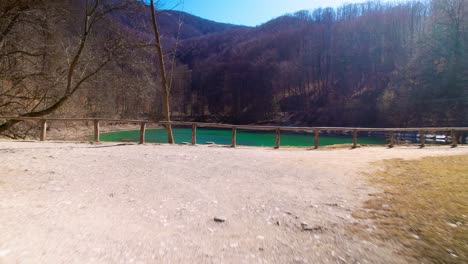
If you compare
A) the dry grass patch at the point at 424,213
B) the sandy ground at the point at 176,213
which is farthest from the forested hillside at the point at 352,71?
the dry grass patch at the point at 424,213

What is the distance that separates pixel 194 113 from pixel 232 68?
20.5m

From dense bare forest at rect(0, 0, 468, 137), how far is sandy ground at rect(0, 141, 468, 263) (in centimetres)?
811

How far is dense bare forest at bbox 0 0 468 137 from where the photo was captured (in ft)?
42.8

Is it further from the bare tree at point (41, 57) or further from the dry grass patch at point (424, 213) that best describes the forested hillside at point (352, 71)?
the dry grass patch at point (424, 213)

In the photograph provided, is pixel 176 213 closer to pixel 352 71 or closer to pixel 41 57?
pixel 41 57

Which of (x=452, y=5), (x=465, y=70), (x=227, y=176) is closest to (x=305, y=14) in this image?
(x=452, y=5)

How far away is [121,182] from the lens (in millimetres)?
5145

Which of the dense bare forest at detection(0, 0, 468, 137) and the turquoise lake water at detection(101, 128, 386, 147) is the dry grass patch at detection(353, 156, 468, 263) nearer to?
the dense bare forest at detection(0, 0, 468, 137)

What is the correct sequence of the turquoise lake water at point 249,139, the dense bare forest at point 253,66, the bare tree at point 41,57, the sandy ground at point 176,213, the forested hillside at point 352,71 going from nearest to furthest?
the sandy ground at point 176,213, the bare tree at point 41,57, the dense bare forest at point 253,66, the turquoise lake water at point 249,139, the forested hillside at point 352,71

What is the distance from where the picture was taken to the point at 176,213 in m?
3.79

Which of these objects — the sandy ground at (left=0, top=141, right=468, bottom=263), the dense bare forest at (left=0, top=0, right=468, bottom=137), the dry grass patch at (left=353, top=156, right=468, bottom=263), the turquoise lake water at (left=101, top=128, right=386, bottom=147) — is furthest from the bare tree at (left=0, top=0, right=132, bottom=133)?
the dry grass patch at (left=353, top=156, right=468, bottom=263)

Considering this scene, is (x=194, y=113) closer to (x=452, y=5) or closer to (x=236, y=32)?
(x=452, y=5)

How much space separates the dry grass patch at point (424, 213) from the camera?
8.79ft

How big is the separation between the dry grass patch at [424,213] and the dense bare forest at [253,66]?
12.3 metres
